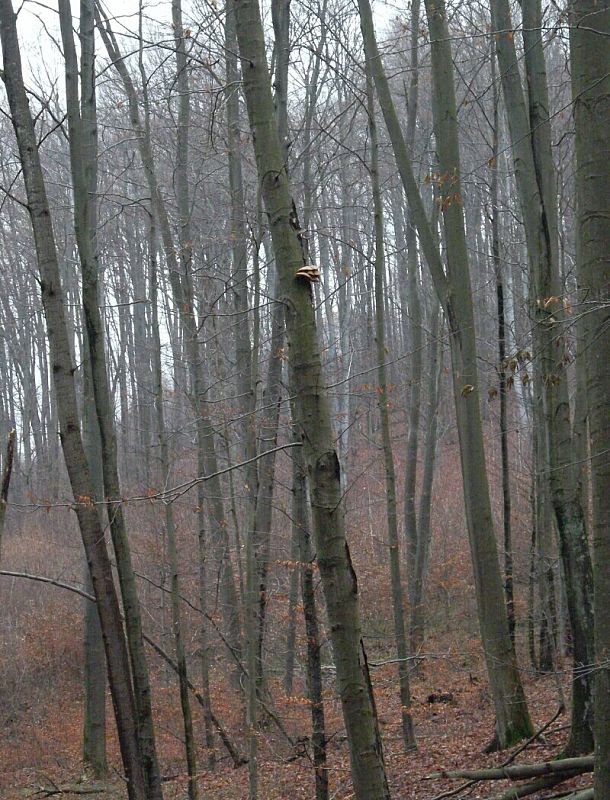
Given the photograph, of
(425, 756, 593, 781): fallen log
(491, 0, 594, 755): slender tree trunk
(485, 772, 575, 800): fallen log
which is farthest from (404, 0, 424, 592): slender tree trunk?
(485, 772, 575, 800): fallen log

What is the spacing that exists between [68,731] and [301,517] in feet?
26.8

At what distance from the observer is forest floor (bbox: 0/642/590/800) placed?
26.6 feet

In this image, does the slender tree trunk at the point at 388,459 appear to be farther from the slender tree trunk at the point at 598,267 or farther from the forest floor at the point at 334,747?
the slender tree trunk at the point at 598,267

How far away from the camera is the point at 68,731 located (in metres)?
13.6

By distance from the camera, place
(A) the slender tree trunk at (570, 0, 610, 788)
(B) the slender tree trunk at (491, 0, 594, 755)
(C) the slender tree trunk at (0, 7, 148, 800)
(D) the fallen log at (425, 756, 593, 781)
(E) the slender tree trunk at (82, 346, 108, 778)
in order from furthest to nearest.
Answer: (E) the slender tree trunk at (82, 346, 108, 778), (B) the slender tree trunk at (491, 0, 594, 755), (D) the fallen log at (425, 756, 593, 781), (C) the slender tree trunk at (0, 7, 148, 800), (A) the slender tree trunk at (570, 0, 610, 788)

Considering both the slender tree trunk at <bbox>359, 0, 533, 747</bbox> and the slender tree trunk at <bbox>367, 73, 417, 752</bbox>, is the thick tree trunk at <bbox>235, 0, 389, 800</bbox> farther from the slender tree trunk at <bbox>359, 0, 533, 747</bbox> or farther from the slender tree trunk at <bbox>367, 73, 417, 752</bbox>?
the slender tree trunk at <bbox>367, 73, 417, 752</bbox>

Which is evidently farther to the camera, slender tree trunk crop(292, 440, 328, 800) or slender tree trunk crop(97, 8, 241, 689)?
slender tree trunk crop(97, 8, 241, 689)

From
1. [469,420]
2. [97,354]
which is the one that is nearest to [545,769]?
[469,420]

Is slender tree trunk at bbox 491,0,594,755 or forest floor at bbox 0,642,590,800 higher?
slender tree trunk at bbox 491,0,594,755

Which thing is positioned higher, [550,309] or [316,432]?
[550,309]

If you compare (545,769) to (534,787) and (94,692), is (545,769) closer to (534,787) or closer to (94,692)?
(534,787)

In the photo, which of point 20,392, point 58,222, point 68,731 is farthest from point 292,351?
point 20,392

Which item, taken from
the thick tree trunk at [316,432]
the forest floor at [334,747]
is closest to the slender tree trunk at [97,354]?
the forest floor at [334,747]

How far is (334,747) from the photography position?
34.4 feet
